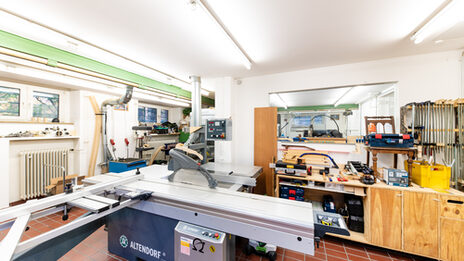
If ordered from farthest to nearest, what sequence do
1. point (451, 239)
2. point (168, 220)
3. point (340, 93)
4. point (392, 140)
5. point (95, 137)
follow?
1. point (340, 93)
2. point (95, 137)
3. point (392, 140)
4. point (451, 239)
5. point (168, 220)

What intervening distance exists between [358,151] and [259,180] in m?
1.90

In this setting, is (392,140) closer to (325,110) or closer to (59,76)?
(59,76)

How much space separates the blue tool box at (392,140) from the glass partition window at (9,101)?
6246 millimetres

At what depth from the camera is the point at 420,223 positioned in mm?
2057

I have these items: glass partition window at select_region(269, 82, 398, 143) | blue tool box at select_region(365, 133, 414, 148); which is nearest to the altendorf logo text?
blue tool box at select_region(365, 133, 414, 148)

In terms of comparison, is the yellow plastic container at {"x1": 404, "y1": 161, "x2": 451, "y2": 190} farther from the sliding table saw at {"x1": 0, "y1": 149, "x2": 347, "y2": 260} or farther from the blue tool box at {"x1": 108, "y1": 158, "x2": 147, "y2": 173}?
the blue tool box at {"x1": 108, "y1": 158, "x2": 147, "y2": 173}

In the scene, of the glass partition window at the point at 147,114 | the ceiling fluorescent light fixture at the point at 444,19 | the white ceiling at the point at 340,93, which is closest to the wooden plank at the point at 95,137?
the glass partition window at the point at 147,114

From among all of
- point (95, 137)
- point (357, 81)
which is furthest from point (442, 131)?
point (95, 137)

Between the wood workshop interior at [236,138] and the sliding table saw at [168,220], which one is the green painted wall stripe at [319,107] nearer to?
the wood workshop interior at [236,138]

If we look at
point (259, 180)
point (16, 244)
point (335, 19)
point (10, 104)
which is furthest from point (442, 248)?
point (10, 104)

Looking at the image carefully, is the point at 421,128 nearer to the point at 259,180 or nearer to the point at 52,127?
the point at 259,180

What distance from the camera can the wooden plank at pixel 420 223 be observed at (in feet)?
6.59

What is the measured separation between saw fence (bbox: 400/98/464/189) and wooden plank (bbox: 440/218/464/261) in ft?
2.84

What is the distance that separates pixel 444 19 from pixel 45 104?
6.53 meters
